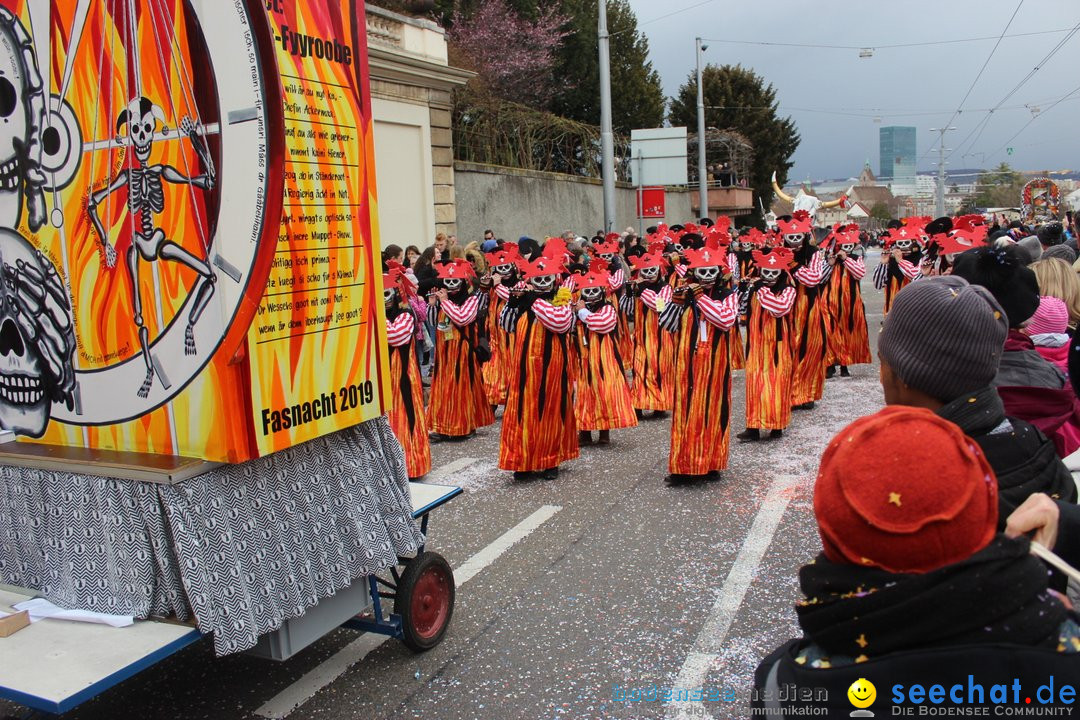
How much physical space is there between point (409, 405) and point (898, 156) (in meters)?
137

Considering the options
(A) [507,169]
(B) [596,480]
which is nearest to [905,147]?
(A) [507,169]

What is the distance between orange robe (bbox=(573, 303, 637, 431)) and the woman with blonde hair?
4.18 meters

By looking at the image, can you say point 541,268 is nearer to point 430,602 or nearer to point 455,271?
point 455,271

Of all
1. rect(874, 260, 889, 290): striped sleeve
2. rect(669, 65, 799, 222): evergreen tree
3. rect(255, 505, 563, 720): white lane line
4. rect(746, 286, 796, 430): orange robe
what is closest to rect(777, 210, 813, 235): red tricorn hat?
rect(874, 260, 889, 290): striped sleeve

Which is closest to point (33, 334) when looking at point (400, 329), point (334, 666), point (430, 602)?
point (334, 666)

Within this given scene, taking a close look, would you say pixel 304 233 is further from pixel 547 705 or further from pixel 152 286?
pixel 547 705

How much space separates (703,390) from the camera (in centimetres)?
642

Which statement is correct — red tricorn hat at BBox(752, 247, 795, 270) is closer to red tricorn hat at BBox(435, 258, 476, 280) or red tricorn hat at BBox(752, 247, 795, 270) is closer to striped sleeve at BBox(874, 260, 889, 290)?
red tricorn hat at BBox(435, 258, 476, 280)

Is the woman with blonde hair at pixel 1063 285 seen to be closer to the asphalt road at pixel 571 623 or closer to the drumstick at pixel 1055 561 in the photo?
the asphalt road at pixel 571 623

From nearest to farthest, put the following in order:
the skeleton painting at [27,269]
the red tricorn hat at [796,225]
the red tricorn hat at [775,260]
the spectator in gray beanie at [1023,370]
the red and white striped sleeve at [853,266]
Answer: the spectator in gray beanie at [1023,370] → the skeleton painting at [27,269] → the red tricorn hat at [775,260] → the red tricorn hat at [796,225] → the red and white striped sleeve at [853,266]

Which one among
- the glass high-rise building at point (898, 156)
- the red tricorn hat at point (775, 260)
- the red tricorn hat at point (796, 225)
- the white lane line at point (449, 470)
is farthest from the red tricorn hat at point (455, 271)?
the glass high-rise building at point (898, 156)

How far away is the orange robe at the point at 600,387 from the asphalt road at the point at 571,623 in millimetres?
1375

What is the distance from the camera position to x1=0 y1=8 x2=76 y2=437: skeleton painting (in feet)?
9.96

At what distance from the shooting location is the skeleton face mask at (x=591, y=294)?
24.9ft
